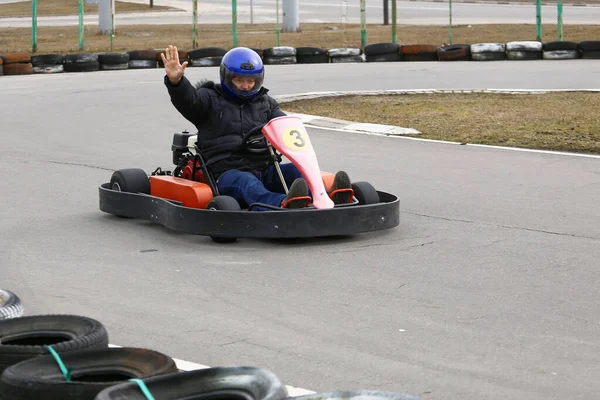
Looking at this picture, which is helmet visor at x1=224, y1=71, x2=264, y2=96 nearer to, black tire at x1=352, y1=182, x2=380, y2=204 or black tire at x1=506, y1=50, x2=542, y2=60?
black tire at x1=352, y1=182, x2=380, y2=204

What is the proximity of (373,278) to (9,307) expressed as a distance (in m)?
2.05

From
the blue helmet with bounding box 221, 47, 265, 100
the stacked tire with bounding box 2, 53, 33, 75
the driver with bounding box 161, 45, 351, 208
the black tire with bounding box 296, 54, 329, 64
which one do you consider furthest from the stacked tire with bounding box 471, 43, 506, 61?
the blue helmet with bounding box 221, 47, 265, 100

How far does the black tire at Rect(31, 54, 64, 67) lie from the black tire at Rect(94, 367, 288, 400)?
A: 61.5ft

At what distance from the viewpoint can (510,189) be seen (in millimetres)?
9289

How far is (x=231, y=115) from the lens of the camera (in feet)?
25.3

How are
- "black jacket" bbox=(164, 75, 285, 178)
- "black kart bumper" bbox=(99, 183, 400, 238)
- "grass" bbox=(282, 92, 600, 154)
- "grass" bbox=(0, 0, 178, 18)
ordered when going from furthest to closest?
"grass" bbox=(0, 0, 178, 18) < "grass" bbox=(282, 92, 600, 154) < "black jacket" bbox=(164, 75, 285, 178) < "black kart bumper" bbox=(99, 183, 400, 238)

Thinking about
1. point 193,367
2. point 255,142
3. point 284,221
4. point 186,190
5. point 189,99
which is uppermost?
point 189,99

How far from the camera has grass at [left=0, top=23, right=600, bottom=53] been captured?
2788 centimetres

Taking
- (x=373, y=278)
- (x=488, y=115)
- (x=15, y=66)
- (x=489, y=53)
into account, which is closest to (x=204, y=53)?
(x=15, y=66)

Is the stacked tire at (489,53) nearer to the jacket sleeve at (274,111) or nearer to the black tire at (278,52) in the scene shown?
the black tire at (278,52)

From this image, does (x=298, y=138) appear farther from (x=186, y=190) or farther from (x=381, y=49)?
(x=381, y=49)

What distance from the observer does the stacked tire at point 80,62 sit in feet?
72.2

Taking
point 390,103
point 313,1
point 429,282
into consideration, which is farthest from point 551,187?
point 313,1

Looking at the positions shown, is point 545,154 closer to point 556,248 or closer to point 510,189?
point 510,189
